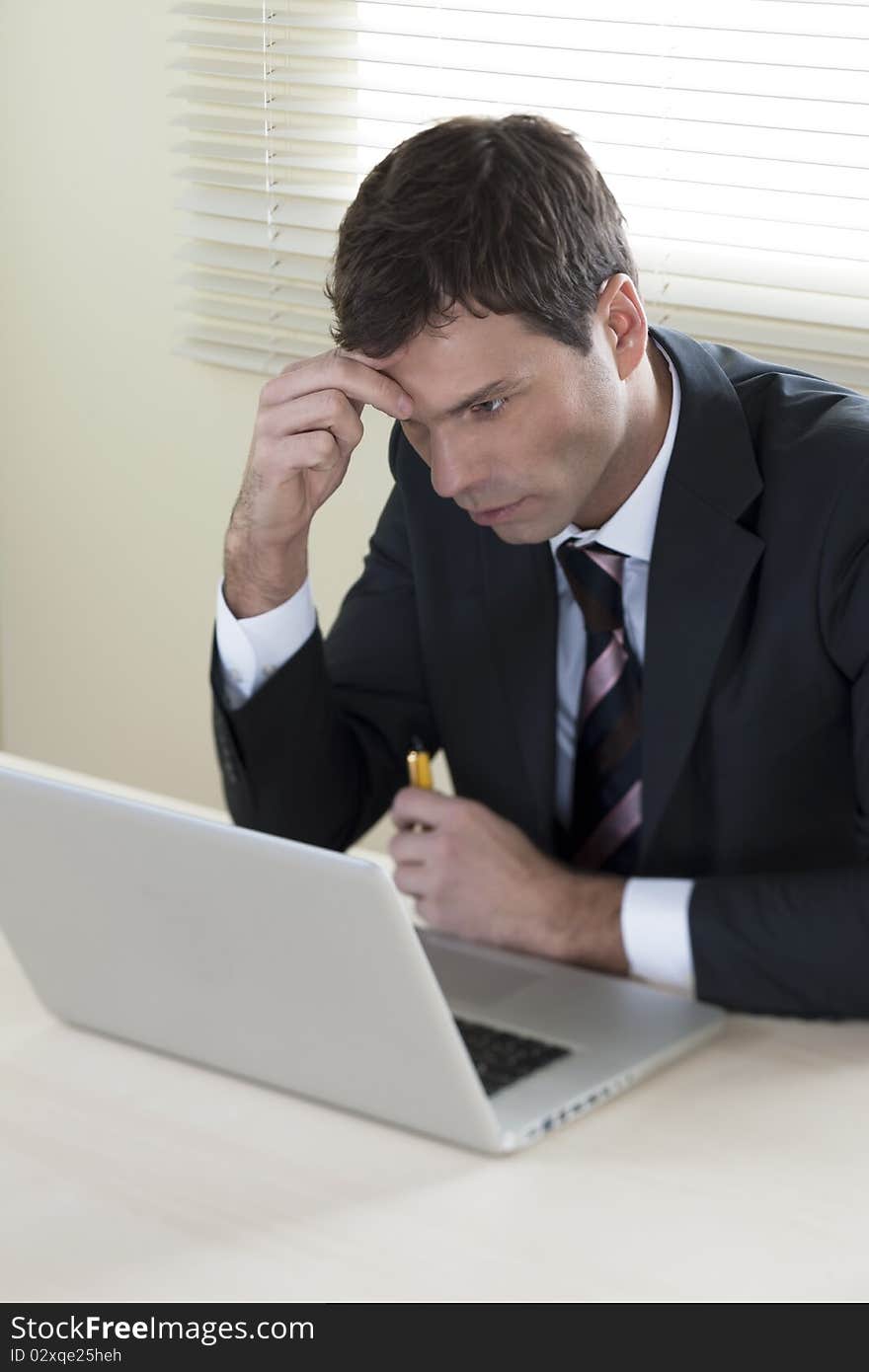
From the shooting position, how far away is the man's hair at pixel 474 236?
53.4 inches

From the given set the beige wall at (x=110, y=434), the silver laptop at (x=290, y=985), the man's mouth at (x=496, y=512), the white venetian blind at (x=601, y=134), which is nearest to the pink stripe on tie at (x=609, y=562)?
the man's mouth at (x=496, y=512)

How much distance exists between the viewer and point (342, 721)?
1780 millimetres

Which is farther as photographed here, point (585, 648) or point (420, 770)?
point (585, 648)

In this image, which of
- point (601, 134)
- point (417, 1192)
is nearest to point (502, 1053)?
point (417, 1192)

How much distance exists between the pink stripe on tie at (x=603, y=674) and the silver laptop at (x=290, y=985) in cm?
34

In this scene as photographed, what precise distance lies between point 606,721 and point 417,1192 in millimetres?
654

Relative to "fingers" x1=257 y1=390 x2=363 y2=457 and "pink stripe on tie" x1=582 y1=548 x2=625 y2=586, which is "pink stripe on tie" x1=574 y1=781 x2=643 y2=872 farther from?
"fingers" x1=257 y1=390 x2=363 y2=457

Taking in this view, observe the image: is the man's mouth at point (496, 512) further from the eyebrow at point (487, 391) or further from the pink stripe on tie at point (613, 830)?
the pink stripe on tie at point (613, 830)

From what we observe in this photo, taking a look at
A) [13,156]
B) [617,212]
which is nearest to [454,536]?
[617,212]

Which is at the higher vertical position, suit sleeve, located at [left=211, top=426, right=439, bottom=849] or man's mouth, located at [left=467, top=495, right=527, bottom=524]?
man's mouth, located at [left=467, top=495, right=527, bottom=524]

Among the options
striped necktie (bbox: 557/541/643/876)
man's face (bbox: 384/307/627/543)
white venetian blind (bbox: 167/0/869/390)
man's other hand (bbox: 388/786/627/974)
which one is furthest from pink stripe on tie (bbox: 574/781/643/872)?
white venetian blind (bbox: 167/0/869/390)

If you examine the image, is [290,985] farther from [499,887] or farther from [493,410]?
[493,410]

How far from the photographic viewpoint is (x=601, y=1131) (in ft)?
3.89

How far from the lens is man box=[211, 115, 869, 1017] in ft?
4.56
